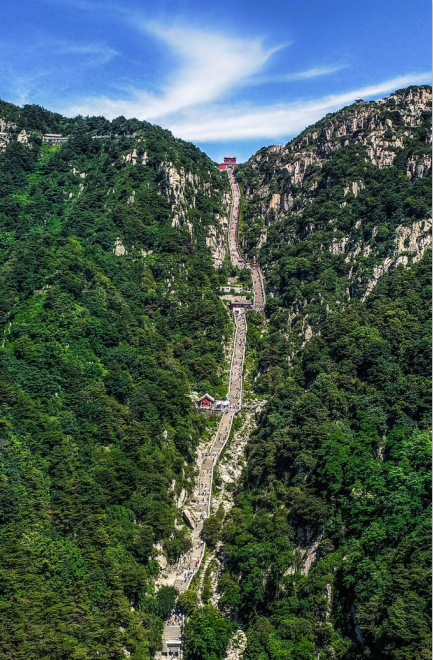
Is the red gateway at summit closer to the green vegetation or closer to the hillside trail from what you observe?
the hillside trail

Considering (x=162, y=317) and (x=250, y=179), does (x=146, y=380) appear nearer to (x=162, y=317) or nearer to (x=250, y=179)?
(x=162, y=317)

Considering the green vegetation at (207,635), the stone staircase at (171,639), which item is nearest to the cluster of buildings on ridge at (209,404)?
the stone staircase at (171,639)

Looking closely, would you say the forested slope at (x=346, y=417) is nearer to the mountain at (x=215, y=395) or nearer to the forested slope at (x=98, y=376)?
the mountain at (x=215, y=395)

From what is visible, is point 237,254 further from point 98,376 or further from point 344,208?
point 98,376

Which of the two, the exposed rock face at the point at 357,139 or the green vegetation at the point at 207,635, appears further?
the exposed rock face at the point at 357,139

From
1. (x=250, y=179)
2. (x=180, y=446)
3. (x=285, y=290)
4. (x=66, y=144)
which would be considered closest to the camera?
(x=180, y=446)

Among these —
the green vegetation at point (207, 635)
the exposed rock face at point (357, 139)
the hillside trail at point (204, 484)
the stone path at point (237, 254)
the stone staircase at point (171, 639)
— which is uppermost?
the exposed rock face at point (357, 139)

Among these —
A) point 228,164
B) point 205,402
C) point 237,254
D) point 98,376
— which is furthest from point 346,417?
point 228,164

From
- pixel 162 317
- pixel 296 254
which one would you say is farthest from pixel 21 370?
pixel 296 254
